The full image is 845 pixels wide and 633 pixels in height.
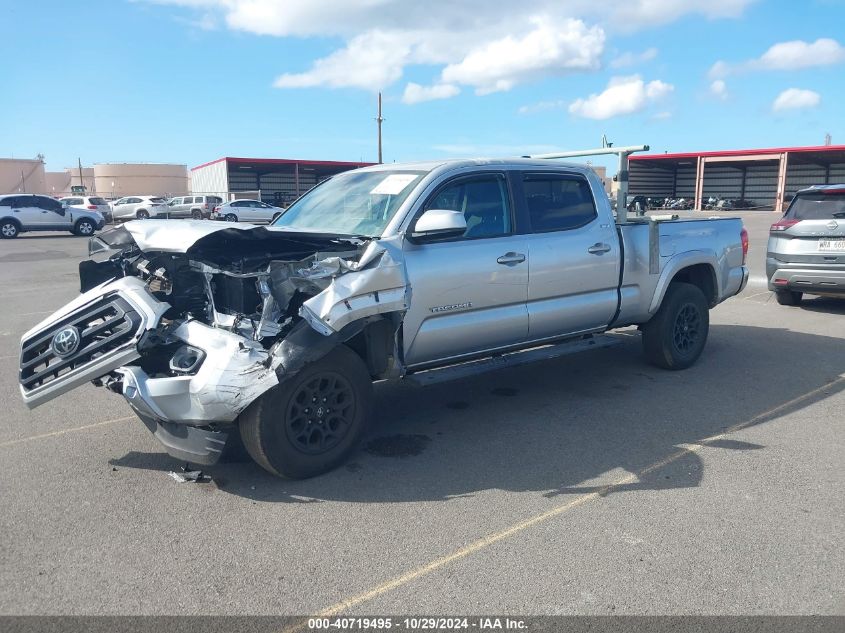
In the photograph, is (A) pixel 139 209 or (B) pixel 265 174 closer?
(A) pixel 139 209

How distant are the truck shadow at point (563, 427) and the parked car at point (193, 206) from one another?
36474mm

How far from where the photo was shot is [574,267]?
569 cm

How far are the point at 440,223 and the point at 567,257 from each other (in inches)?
59.4

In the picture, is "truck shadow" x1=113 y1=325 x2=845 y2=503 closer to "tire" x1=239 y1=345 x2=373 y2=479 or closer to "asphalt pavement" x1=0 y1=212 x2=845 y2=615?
"asphalt pavement" x1=0 y1=212 x2=845 y2=615

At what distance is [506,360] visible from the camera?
17.5 ft

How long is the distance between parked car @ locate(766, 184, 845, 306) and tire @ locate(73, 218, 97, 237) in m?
27.3

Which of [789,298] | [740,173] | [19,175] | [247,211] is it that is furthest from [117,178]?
[789,298]

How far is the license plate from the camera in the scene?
9328 millimetres

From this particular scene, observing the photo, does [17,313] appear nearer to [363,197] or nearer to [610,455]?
[363,197]

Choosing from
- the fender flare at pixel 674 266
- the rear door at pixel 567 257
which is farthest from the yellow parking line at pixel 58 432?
the fender flare at pixel 674 266

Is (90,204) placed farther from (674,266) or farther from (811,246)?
(674,266)

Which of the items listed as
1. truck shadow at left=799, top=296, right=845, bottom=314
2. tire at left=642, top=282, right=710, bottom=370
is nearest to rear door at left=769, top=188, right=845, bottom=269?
truck shadow at left=799, top=296, right=845, bottom=314

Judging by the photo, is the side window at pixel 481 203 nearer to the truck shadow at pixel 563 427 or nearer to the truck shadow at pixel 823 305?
the truck shadow at pixel 563 427

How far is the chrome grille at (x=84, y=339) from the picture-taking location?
4.21 meters
